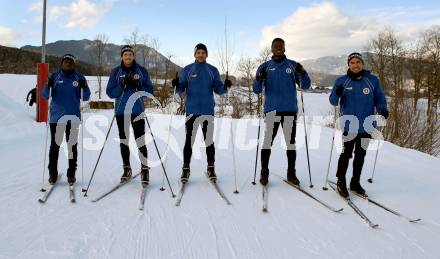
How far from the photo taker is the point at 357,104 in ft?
17.5

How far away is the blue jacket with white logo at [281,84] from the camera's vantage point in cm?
570

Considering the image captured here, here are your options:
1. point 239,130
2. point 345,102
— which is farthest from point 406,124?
point 345,102

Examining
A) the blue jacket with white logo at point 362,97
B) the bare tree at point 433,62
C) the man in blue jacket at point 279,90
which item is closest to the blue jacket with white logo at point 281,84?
the man in blue jacket at point 279,90

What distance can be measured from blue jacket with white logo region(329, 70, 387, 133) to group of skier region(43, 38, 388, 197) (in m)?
0.01

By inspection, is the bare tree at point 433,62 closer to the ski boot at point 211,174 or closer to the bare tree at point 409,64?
the bare tree at point 409,64

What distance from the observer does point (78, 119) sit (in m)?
5.84

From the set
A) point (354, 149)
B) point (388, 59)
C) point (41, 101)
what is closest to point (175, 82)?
point (354, 149)

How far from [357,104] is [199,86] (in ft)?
7.56

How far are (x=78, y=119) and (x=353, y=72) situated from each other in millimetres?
4041

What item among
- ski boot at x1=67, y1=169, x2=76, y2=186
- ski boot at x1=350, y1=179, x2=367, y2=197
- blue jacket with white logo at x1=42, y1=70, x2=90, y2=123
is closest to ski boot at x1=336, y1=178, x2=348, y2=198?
ski boot at x1=350, y1=179, x2=367, y2=197

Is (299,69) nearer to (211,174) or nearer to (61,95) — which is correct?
(211,174)

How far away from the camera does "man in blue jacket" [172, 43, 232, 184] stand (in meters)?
5.96

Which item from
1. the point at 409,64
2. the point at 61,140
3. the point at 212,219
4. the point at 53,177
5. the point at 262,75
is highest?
the point at 409,64

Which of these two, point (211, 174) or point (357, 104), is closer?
point (357, 104)
